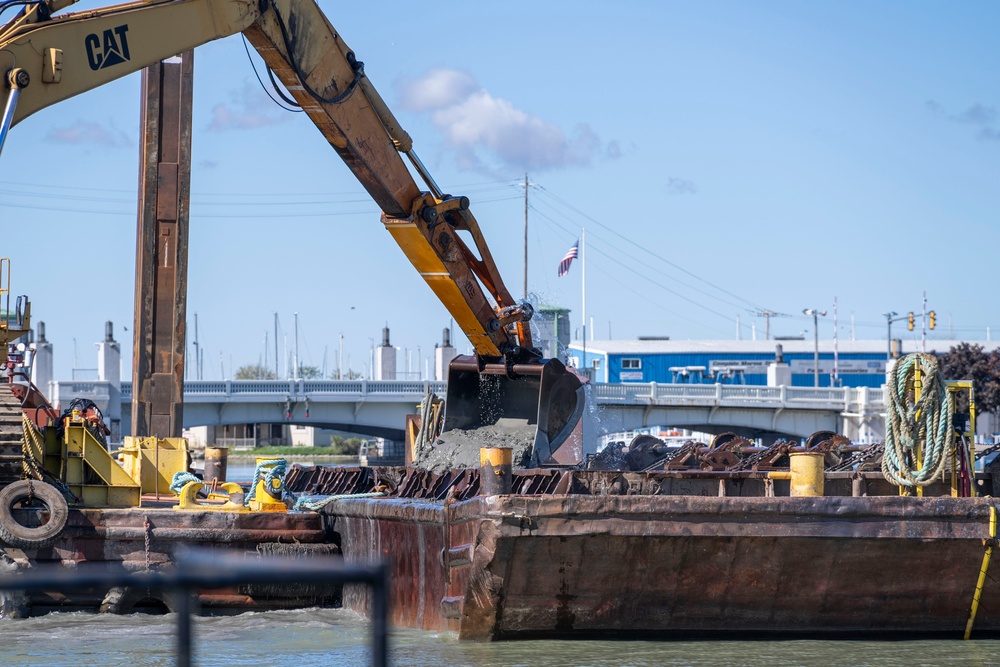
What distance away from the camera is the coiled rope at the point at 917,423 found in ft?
Answer: 39.8

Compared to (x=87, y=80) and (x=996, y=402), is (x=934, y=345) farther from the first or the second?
(x=87, y=80)

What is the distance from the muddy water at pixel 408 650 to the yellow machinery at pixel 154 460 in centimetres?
413

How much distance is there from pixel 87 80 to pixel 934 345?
102 m

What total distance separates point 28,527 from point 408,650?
510cm

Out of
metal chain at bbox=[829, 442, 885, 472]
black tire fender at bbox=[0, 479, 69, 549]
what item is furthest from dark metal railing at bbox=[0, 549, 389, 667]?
metal chain at bbox=[829, 442, 885, 472]

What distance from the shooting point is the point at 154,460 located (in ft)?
59.5

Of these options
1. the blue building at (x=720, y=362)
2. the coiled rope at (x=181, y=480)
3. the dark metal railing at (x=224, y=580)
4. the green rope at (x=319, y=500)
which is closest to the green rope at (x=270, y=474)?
the green rope at (x=319, y=500)

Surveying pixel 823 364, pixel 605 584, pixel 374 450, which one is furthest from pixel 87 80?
pixel 823 364

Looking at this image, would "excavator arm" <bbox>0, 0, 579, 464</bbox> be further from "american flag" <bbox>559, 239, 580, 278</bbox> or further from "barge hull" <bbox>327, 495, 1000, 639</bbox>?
"american flag" <bbox>559, 239, 580, 278</bbox>

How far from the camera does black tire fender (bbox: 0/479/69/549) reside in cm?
1435

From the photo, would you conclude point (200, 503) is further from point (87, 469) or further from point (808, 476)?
point (808, 476)

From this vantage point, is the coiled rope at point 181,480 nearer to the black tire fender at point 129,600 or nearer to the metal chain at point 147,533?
the metal chain at point 147,533

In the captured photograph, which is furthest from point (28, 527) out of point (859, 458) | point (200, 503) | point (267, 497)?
point (859, 458)

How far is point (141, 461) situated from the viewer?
59.0 feet
